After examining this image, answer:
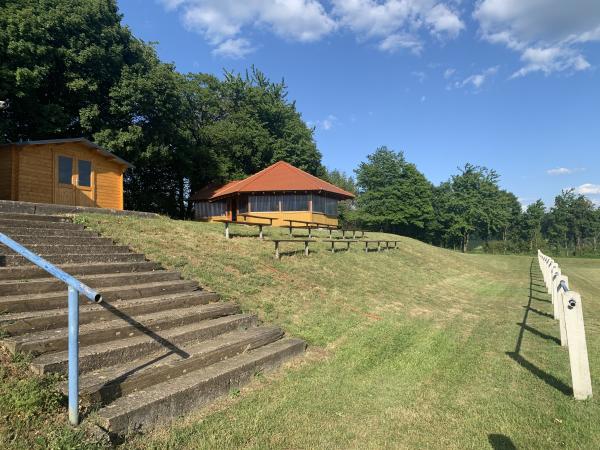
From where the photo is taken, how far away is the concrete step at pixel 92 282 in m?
5.20

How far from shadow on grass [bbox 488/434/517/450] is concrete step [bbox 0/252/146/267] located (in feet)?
20.6

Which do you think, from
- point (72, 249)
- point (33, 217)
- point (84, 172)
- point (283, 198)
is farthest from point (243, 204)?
point (72, 249)

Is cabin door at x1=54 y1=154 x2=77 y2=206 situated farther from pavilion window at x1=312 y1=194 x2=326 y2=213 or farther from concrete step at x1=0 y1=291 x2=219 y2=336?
pavilion window at x1=312 y1=194 x2=326 y2=213

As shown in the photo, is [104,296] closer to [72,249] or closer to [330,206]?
[72,249]

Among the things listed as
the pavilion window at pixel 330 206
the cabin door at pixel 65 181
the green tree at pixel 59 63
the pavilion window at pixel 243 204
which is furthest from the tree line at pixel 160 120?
the pavilion window at pixel 330 206

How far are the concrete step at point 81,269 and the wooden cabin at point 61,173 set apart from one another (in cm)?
1160

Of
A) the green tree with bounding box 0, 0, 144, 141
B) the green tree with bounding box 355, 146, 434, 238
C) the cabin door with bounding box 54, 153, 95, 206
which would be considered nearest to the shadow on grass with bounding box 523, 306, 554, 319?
the cabin door with bounding box 54, 153, 95, 206

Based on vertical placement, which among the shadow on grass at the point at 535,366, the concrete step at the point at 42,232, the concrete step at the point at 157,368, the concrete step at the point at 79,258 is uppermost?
the concrete step at the point at 42,232

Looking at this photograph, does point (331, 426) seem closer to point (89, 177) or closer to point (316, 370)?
point (316, 370)

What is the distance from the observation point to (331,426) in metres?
3.96

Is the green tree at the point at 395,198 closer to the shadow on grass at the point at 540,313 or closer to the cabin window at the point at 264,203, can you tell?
the cabin window at the point at 264,203

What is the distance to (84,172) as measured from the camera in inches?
727

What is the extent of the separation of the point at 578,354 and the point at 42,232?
345 inches

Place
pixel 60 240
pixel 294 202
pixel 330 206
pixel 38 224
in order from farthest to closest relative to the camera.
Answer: pixel 330 206 < pixel 294 202 < pixel 38 224 < pixel 60 240
